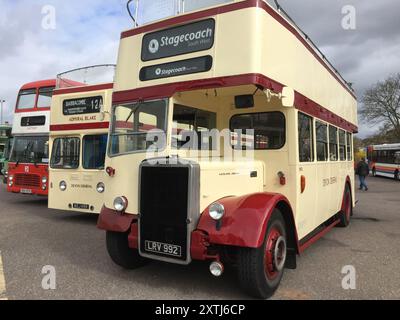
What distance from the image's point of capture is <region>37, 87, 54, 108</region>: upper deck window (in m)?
12.6

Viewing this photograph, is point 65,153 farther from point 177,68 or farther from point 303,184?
point 303,184

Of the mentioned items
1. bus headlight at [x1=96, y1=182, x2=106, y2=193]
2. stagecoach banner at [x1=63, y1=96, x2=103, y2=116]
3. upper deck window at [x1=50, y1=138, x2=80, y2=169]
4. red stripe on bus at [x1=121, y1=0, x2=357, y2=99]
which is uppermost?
red stripe on bus at [x1=121, y1=0, x2=357, y2=99]

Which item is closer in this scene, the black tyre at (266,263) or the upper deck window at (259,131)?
the black tyre at (266,263)

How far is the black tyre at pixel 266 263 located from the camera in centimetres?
436

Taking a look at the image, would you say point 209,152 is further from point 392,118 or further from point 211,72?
point 392,118

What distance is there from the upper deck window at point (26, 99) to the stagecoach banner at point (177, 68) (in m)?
8.62

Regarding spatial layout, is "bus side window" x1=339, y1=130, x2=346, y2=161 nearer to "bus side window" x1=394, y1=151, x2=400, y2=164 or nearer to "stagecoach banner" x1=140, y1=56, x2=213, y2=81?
"stagecoach banner" x1=140, y1=56, x2=213, y2=81

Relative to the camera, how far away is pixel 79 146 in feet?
32.2

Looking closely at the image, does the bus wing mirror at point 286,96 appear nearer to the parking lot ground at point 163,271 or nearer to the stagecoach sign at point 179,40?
the stagecoach sign at point 179,40

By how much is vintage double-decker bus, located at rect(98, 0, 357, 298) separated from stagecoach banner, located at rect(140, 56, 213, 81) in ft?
0.05

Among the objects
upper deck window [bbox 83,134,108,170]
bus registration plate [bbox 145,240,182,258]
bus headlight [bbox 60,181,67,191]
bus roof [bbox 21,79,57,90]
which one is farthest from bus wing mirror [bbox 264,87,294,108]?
bus roof [bbox 21,79,57,90]

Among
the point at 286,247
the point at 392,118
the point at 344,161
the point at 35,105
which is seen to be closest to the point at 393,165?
the point at 392,118

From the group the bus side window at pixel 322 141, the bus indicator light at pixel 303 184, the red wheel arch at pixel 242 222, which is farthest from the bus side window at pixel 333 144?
the red wheel arch at pixel 242 222

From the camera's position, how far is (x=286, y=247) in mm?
5160
